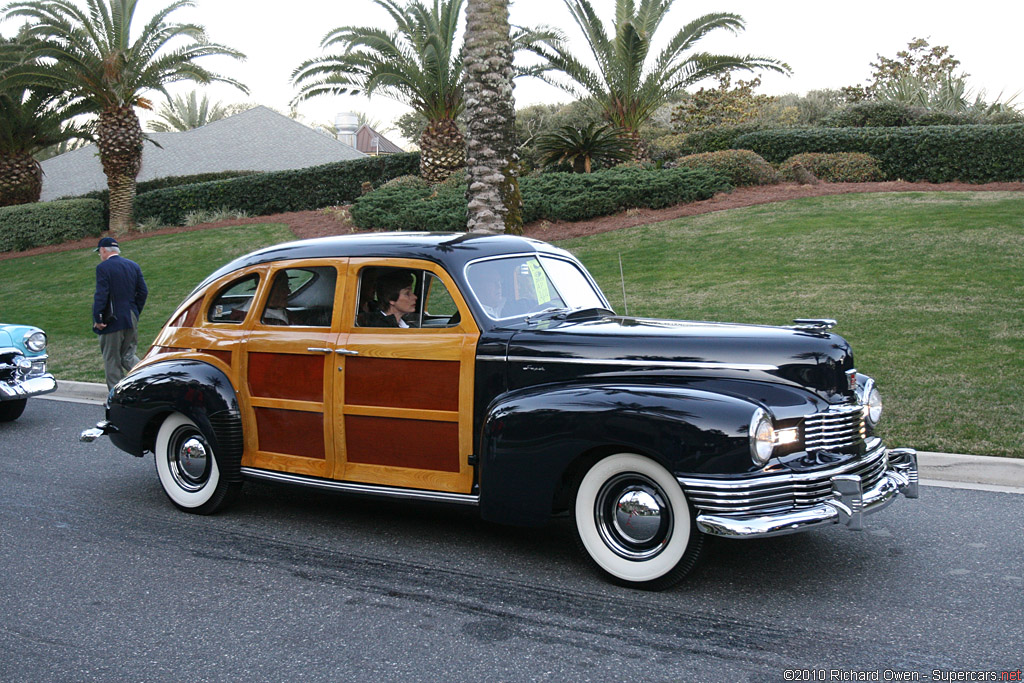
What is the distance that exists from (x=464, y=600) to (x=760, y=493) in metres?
1.50

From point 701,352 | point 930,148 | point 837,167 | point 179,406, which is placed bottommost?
point 179,406

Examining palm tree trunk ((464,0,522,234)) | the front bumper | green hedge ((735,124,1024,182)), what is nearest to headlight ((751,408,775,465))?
the front bumper

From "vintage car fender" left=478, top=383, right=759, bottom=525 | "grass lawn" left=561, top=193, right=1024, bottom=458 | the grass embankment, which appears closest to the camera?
"vintage car fender" left=478, top=383, right=759, bottom=525

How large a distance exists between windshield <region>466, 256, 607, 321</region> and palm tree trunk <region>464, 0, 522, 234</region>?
647 cm

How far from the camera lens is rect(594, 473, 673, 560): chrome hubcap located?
4445 mm

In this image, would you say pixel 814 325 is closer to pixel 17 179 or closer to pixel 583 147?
pixel 583 147

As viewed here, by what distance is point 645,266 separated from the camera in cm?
1534

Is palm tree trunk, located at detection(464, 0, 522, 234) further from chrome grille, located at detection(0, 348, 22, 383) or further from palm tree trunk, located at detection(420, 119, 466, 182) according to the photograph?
palm tree trunk, located at detection(420, 119, 466, 182)

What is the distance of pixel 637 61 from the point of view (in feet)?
69.5

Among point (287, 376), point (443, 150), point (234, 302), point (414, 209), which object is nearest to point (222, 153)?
point (443, 150)

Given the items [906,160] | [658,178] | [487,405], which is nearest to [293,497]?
[487,405]

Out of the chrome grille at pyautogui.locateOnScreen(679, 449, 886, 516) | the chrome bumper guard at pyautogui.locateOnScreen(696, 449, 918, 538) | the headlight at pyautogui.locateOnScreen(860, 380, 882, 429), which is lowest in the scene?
the chrome bumper guard at pyautogui.locateOnScreen(696, 449, 918, 538)

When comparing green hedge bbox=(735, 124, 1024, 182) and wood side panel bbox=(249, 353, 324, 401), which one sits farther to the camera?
green hedge bbox=(735, 124, 1024, 182)

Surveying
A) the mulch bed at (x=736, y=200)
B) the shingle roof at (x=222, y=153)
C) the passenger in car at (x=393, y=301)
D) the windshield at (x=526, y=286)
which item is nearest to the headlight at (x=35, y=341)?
the passenger in car at (x=393, y=301)
